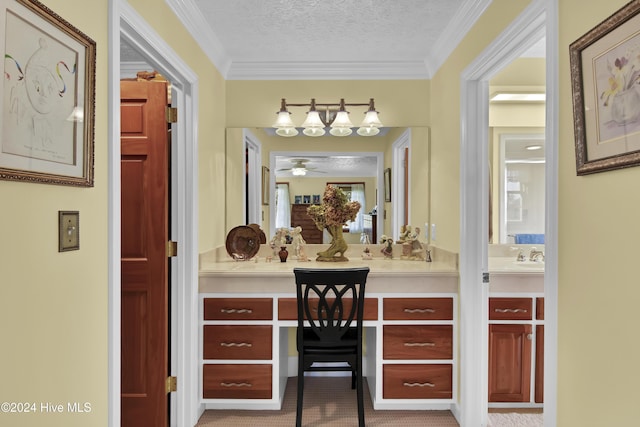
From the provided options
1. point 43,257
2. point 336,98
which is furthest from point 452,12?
point 43,257

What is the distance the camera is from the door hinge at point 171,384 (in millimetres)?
2491

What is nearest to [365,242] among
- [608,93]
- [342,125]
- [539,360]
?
[342,125]

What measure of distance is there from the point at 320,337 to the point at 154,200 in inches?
47.5

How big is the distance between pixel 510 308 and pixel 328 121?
6.13 feet

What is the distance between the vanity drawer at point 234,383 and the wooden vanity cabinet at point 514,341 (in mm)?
1432

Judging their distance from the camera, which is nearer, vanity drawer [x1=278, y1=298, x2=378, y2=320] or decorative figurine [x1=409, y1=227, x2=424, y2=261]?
vanity drawer [x1=278, y1=298, x2=378, y2=320]

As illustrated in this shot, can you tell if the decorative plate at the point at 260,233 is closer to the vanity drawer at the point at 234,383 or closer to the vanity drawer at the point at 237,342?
the vanity drawer at the point at 237,342

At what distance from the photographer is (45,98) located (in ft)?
3.94

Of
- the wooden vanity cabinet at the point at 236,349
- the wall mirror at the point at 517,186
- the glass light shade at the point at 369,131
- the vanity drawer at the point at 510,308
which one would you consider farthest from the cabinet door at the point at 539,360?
the glass light shade at the point at 369,131

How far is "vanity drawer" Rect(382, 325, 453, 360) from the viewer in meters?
2.71

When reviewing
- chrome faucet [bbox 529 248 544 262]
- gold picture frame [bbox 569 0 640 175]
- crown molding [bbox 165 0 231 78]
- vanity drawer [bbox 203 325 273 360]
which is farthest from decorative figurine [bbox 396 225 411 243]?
gold picture frame [bbox 569 0 640 175]

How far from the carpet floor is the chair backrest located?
577 mm

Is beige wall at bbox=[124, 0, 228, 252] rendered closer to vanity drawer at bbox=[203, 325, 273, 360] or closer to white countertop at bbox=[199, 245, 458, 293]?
white countertop at bbox=[199, 245, 458, 293]

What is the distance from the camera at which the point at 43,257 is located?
1220mm
